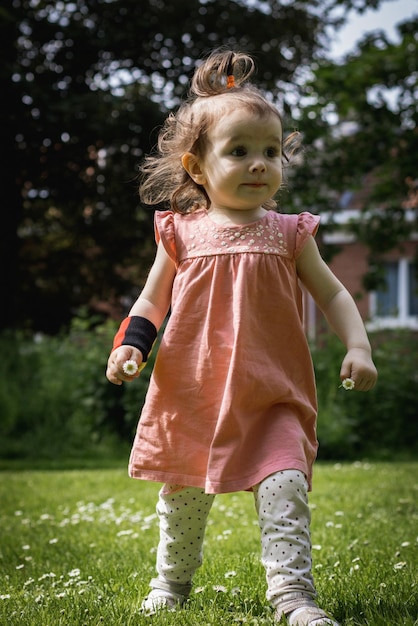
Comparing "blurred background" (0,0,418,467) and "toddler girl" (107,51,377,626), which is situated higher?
"blurred background" (0,0,418,467)

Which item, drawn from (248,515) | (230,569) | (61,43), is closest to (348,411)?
(248,515)

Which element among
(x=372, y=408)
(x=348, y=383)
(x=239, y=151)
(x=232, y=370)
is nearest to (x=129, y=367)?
(x=232, y=370)

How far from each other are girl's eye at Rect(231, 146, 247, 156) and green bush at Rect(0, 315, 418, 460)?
7.03 metres

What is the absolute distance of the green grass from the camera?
2.71m

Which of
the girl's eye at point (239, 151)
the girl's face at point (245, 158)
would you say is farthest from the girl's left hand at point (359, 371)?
the girl's eye at point (239, 151)

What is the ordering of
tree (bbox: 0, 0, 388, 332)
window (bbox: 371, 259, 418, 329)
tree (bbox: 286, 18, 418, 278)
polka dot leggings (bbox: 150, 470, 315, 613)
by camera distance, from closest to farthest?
polka dot leggings (bbox: 150, 470, 315, 613)
tree (bbox: 286, 18, 418, 278)
tree (bbox: 0, 0, 388, 332)
window (bbox: 371, 259, 418, 329)

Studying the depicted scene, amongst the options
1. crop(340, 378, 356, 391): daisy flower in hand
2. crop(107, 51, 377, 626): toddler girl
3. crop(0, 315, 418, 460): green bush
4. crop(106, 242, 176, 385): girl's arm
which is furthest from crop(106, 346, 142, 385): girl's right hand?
crop(0, 315, 418, 460): green bush

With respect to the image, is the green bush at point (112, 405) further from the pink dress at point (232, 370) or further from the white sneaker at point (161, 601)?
the pink dress at point (232, 370)

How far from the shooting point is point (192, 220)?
2.98 meters

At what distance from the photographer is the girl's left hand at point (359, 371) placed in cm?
263

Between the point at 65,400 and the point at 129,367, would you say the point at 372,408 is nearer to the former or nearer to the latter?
the point at 65,400

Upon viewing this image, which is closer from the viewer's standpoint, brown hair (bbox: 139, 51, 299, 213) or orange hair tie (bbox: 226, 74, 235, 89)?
brown hair (bbox: 139, 51, 299, 213)

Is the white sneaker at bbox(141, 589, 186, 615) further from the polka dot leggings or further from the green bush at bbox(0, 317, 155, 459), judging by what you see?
the green bush at bbox(0, 317, 155, 459)

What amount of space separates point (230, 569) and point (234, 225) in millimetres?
1477
